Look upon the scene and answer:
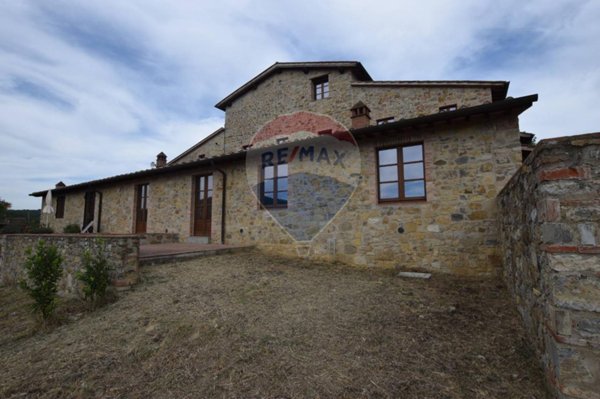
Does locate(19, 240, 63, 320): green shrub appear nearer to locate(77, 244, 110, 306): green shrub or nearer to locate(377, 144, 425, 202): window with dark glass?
locate(77, 244, 110, 306): green shrub

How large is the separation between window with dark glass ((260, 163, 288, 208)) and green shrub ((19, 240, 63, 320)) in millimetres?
4873

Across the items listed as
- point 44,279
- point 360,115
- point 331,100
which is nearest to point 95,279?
point 44,279

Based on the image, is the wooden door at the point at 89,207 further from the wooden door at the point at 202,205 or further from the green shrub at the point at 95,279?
the green shrub at the point at 95,279

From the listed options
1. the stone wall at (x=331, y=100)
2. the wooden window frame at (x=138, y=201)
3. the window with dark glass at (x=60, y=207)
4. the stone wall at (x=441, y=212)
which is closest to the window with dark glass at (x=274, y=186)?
the stone wall at (x=441, y=212)

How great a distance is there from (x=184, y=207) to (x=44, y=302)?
20.0 feet

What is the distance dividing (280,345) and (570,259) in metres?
2.58

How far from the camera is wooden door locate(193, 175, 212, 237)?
32.0ft

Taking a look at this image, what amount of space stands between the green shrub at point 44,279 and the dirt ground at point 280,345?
30 cm

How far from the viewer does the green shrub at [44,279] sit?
14.1ft

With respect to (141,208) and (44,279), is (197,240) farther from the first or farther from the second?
(44,279)

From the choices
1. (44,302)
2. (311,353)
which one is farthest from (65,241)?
(311,353)

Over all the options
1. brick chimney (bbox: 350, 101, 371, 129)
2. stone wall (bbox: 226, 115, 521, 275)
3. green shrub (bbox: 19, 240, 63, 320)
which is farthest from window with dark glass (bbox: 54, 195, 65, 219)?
brick chimney (bbox: 350, 101, 371, 129)

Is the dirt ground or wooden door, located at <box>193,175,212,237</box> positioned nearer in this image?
the dirt ground

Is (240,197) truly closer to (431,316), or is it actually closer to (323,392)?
(431,316)
